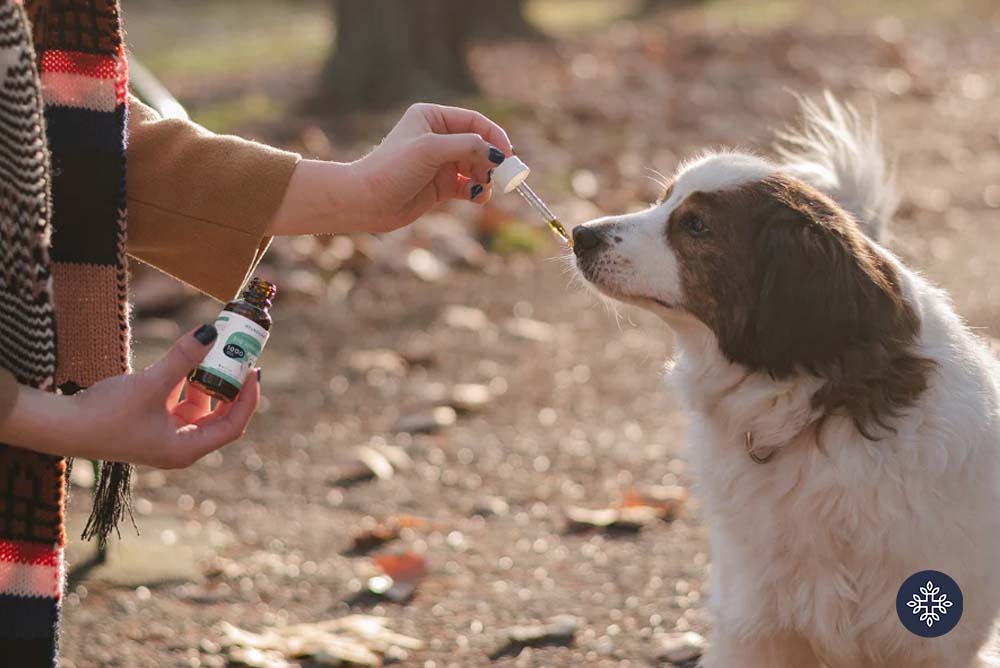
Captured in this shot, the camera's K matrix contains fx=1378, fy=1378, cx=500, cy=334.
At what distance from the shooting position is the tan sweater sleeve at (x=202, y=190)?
7.34ft

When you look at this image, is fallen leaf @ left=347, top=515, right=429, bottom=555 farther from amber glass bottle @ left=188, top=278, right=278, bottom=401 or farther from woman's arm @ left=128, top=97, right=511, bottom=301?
amber glass bottle @ left=188, top=278, right=278, bottom=401

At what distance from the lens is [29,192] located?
1.84m

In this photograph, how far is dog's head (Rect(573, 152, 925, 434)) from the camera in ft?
7.79

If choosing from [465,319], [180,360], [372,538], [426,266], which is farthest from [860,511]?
[426,266]

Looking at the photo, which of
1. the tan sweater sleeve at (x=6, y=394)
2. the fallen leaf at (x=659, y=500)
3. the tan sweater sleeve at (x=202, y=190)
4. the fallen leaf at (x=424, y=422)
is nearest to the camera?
the tan sweater sleeve at (x=6, y=394)

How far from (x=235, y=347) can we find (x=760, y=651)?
114 cm

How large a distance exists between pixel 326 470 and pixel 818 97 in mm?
6266

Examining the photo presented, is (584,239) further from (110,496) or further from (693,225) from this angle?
(110,496)

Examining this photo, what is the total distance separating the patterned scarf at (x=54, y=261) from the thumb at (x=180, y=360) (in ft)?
0.65

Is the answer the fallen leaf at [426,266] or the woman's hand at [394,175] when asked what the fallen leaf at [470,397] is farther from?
the woman's hand at [394,175]

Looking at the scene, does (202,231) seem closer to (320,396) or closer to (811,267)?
(811,267)

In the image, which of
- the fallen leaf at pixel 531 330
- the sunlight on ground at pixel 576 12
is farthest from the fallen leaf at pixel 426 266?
the sunlight on ground at pixel 576 12

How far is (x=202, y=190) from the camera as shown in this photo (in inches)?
87.9

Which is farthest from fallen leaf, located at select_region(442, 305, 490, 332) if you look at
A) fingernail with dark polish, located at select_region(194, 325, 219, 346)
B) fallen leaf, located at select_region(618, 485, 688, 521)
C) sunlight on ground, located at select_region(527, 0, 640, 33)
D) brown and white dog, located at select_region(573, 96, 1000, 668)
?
sunlight on ground, located at select_region(527, 0, 640, 33)
